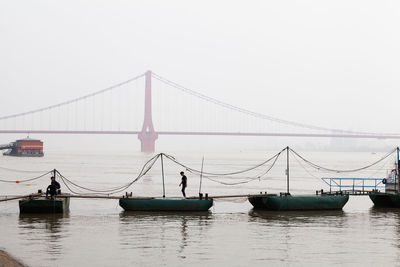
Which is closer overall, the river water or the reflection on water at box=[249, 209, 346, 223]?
the river water

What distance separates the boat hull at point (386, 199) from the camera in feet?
94.9

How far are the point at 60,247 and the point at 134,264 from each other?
333 cm

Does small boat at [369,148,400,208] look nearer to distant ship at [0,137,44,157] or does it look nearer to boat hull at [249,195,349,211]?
boat hull at [249,195,349,211]

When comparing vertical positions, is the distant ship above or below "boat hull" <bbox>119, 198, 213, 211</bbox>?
above

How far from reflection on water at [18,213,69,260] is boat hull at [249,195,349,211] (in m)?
9.13

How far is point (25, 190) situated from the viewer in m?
41.6

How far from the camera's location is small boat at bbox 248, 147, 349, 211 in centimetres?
2675

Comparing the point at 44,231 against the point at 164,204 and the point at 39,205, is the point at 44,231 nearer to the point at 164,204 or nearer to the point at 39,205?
the point at 39,205

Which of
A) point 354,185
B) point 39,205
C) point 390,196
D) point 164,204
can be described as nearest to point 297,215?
point 164,204

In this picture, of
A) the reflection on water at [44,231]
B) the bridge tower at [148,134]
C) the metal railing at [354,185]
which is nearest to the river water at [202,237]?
the reflection on water at [44,231]

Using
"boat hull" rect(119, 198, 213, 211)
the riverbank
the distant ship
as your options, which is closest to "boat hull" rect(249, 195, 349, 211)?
"boat hull" rect(119, 198, 213, 211)

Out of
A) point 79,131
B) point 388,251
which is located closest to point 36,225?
point 388,251

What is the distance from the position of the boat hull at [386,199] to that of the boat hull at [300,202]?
8.78 feet

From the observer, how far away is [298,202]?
26859 mm
